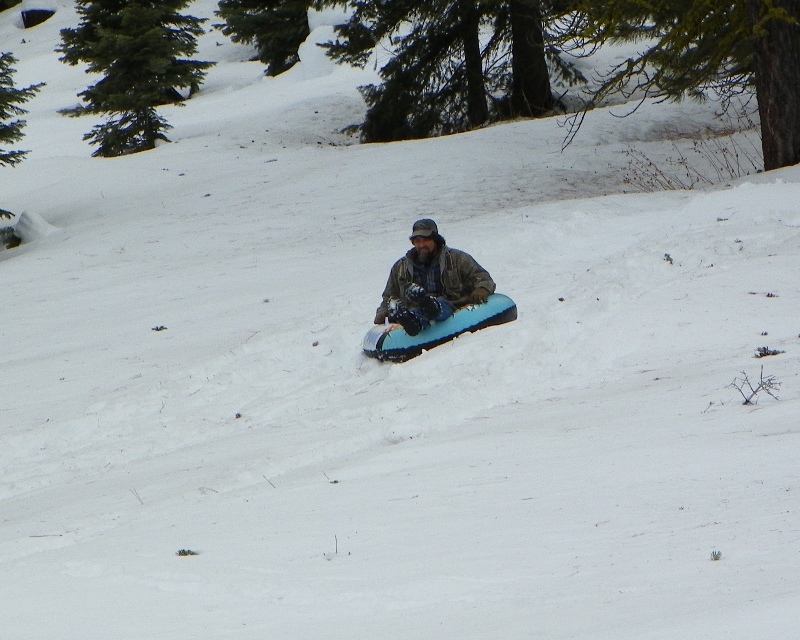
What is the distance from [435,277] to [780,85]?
6081mm

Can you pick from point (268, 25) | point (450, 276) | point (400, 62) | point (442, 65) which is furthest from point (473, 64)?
point (450, 276)

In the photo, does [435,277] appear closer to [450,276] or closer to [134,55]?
[450,276]

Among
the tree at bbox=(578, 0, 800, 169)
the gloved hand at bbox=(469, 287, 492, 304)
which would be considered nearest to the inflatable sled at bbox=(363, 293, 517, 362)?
the gloved hand at bbox=(469, 287, 492, 304)

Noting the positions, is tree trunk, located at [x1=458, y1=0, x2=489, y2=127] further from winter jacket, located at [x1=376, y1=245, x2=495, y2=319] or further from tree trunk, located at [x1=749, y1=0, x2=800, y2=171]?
winter jacket, located at [x1=376, y1=245, x2=495, y2=319]

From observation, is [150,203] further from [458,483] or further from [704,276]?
[458,483]

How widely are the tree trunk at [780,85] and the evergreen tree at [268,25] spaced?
1394 centimetres

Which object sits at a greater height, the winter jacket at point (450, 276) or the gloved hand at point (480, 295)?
the winter jacket at point (450, 276)

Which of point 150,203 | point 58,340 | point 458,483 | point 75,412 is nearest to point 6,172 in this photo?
point 150,203

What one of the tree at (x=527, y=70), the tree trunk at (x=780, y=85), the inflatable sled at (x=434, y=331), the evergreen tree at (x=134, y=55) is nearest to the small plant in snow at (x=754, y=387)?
the inflatable sled at (x=434, y=331)

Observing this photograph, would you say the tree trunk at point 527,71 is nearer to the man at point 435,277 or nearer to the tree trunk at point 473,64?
the tree trunk at point 473,64

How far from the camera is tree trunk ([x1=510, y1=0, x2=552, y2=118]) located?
18.8m

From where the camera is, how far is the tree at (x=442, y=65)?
18844 millimetres

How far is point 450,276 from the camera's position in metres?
9.48

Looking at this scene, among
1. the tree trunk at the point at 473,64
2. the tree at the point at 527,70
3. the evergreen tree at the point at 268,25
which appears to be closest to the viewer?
the tree at the point at 527,70
